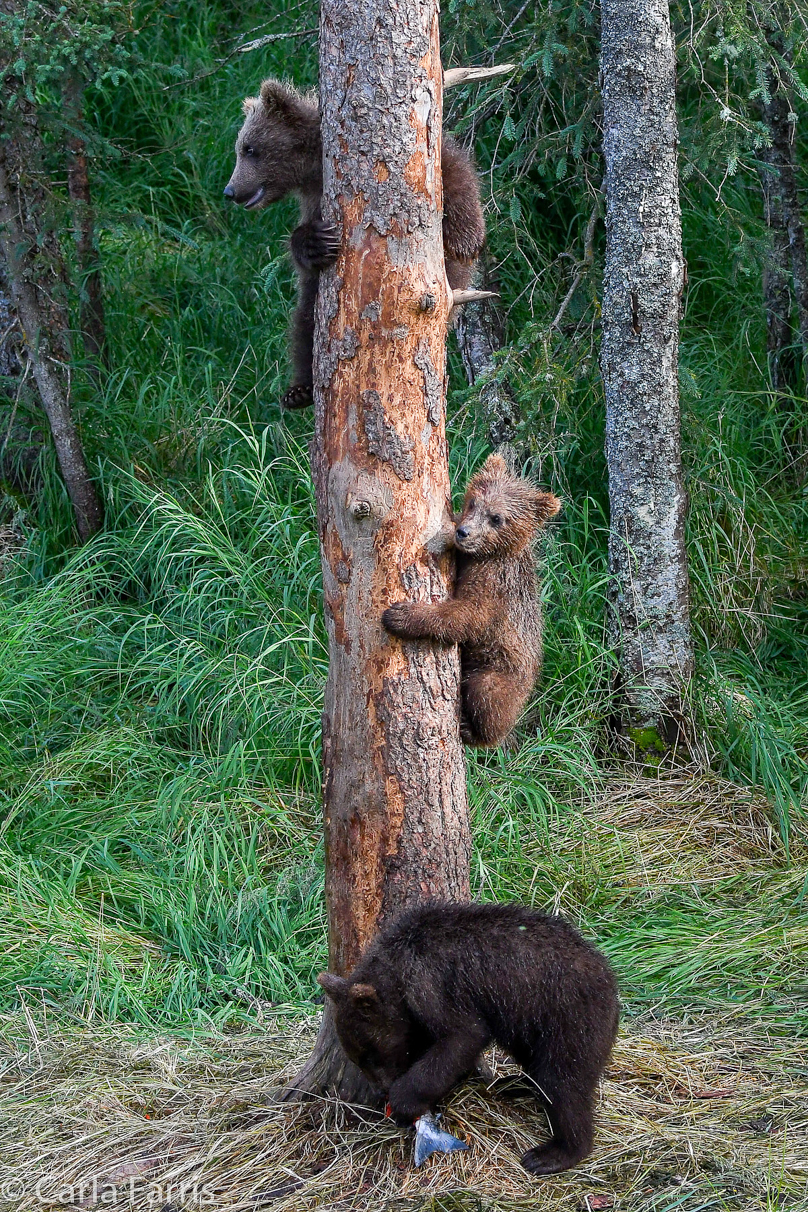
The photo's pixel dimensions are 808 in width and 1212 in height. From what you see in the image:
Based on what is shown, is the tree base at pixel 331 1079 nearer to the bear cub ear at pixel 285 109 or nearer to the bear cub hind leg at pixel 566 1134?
the bear cub hind leg at pixel 566 1134

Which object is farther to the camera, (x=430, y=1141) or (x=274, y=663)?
(x=274, y=663)

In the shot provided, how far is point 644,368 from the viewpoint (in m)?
5.85

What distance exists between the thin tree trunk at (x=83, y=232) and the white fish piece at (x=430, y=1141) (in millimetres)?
5537

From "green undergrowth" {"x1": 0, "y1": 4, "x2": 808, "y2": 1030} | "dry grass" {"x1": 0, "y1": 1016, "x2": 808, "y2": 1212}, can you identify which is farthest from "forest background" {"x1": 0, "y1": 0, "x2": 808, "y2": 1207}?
"dry grass" {"x1": 0, "y1": 1016, "x2": 808, "y2": 1212}

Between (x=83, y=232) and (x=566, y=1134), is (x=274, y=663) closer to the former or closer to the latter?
(x=566, y=1134)

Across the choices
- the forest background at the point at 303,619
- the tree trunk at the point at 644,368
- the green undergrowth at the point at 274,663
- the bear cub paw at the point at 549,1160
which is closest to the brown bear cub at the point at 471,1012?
the bear cub paw at the point at 549,1160

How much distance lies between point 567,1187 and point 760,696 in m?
3.25

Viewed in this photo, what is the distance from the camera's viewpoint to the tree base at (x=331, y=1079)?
352 cm

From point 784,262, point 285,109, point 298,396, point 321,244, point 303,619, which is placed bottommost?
point 303,619

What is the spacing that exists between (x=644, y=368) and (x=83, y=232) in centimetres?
372

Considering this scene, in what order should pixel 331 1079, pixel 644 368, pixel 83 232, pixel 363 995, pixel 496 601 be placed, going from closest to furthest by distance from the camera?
pixel 363 995 → pixel 331 1079 → pixel 496 601 → pixel 644 368 → pixel 83 232

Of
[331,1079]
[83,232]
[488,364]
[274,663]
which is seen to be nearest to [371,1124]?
[331,1079]

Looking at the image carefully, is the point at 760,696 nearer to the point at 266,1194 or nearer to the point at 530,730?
the point at 530,730

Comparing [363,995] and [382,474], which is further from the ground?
[382,474]
